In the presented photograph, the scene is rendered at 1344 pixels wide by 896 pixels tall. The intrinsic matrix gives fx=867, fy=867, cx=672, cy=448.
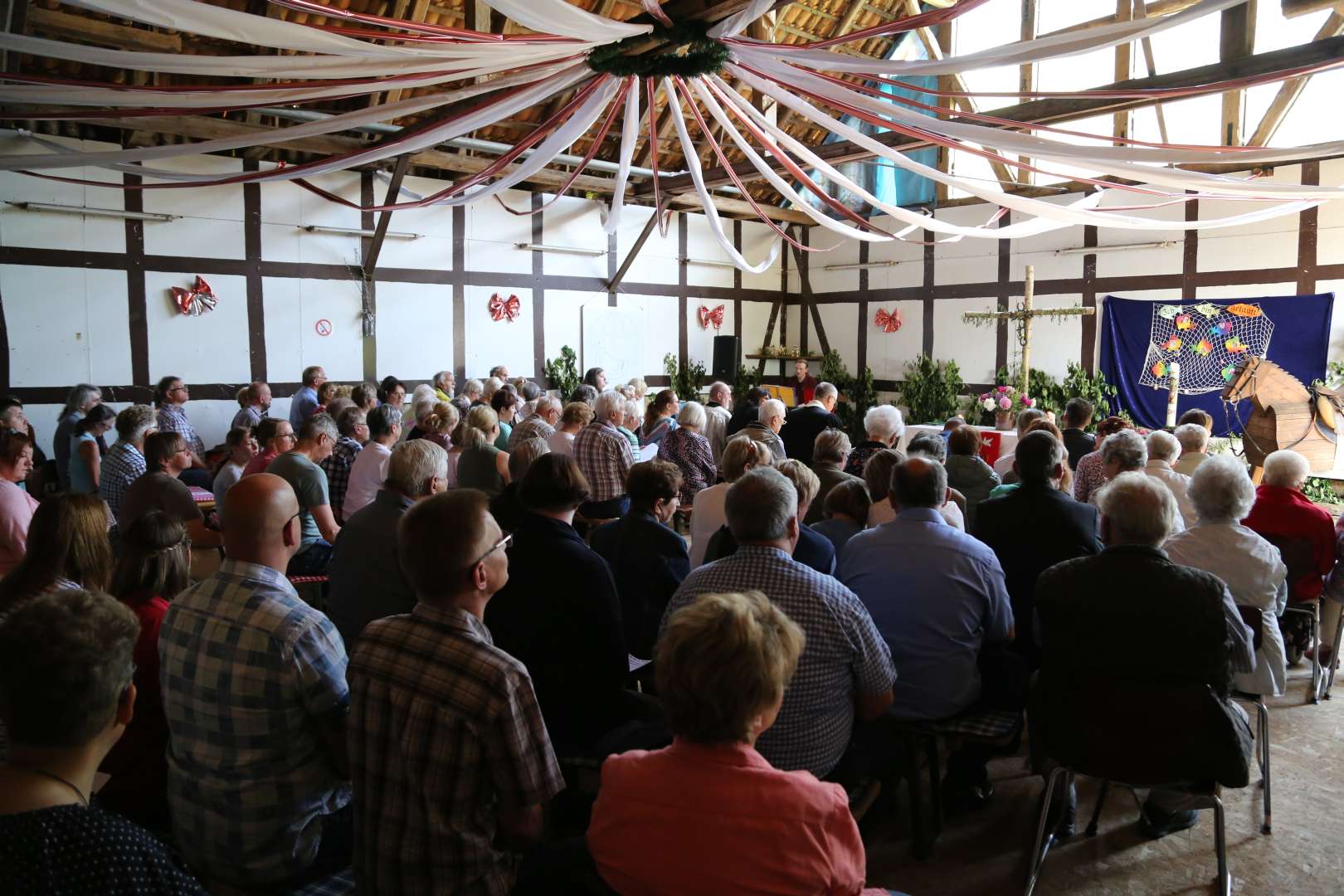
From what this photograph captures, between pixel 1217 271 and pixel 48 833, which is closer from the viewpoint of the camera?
pixel 48 833

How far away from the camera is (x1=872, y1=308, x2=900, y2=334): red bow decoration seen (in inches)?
502

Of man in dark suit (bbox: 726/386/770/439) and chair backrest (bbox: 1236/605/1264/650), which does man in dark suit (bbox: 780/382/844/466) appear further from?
chair backrest (bbox: 1236/605/1264/650)

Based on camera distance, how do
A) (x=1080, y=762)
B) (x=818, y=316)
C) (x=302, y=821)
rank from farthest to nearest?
(x=818, y=316) < (x=1080, y=762) < (x=302, y=821)

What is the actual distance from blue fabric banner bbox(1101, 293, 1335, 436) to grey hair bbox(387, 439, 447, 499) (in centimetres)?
946

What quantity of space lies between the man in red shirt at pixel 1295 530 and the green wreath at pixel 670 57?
297 centimetres

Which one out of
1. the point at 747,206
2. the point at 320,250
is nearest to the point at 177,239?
the point at 320,250

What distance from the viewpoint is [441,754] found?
161cm

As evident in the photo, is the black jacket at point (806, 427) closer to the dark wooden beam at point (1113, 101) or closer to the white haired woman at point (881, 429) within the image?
the white haired woman at point (881, 429)

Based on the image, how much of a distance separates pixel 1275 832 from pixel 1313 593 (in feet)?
4.45

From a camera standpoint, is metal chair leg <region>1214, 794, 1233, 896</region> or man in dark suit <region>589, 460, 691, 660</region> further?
man in dark suit <region>589, 460, 691, 660</region>

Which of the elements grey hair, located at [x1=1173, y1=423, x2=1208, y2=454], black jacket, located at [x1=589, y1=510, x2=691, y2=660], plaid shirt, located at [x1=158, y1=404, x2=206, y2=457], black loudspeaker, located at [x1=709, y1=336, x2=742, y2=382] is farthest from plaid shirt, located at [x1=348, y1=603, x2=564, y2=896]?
black loudspeaker, located at [x1=709, y1=336, x2=742, y2=382]

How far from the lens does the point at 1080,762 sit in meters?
2.40

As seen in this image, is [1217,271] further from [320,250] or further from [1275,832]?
[320,250]

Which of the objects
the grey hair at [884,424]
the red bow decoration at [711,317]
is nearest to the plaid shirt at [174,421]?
the grey hair at [884,424]
